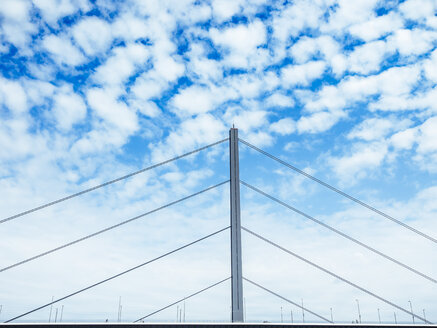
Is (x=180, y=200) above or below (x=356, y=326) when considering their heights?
above

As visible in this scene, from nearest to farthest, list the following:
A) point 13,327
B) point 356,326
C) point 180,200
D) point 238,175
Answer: point 13,327, point 356,326, point 238,175, point 180,200

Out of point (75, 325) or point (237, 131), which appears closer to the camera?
point (75, 325)

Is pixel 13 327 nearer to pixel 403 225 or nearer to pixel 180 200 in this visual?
pixel 180 200

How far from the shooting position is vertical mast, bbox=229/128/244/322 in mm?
17375

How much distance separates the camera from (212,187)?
22797 millimetres

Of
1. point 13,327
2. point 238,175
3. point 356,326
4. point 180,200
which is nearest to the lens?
point 13,327

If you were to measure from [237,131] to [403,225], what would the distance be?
11.3 metres

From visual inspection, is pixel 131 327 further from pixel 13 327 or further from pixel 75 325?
pixel 13 327

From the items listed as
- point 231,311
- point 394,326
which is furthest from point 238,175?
point 394,326

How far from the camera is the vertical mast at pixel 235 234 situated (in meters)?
17.4

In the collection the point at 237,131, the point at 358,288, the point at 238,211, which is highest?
the point at 237,131

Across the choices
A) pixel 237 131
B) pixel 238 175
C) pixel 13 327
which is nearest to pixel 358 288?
pixel 238 175

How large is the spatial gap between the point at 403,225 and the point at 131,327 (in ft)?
53.7

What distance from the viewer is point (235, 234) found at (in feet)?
60.7
